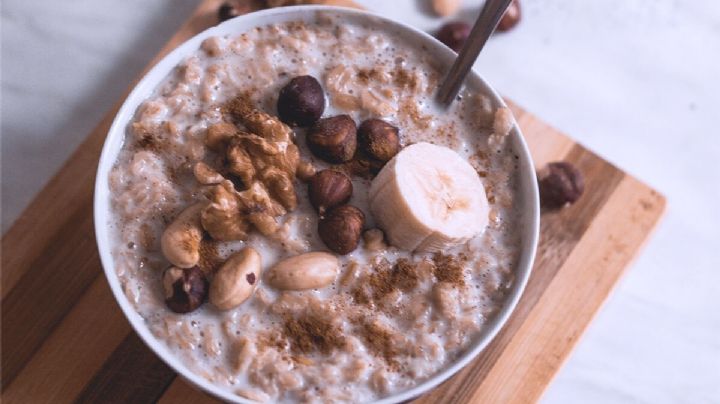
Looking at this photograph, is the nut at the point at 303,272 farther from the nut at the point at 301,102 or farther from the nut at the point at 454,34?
the nut at the point at 454,34

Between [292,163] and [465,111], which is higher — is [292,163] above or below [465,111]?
below

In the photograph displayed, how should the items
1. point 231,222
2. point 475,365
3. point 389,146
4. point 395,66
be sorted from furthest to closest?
point 475,365
point 395,66
point 389,146
point 231,222

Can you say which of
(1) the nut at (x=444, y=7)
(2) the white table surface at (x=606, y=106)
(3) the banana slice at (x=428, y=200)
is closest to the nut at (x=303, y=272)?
(3) the banana slice at (x=428, y=200)

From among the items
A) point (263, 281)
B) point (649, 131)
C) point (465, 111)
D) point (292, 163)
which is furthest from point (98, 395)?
point (649, 131)

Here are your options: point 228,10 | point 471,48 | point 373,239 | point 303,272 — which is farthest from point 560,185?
point 228,10

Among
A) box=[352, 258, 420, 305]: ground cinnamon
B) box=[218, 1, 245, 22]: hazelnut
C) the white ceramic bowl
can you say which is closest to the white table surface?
box=[218, 1, 245, 22]: hazelnut

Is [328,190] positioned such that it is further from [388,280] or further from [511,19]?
[511,19]

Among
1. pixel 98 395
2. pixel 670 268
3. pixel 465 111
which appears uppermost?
pixel 465 111

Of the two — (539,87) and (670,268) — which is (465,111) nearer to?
(539,87)
